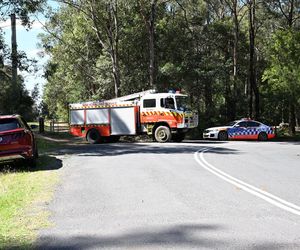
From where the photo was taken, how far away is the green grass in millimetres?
6348

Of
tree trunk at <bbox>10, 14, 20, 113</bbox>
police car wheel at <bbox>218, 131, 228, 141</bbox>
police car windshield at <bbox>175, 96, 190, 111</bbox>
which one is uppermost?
tree trunk at <bbox>10, 14, 20, 113</bbox>

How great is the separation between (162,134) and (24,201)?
59.0ft

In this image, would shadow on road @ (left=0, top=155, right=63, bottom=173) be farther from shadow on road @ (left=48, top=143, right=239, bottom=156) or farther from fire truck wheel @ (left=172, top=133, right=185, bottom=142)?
fire truck wheel @ (left=172, top=133, right=185, bottom=142)

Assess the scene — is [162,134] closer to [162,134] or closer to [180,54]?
[162,134]

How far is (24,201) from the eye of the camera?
29.6 ft

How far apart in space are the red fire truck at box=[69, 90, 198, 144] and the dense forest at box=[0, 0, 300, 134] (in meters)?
5.19

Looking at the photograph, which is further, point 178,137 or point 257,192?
point 178,137

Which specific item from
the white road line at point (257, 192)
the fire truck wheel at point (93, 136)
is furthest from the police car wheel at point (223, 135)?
the white road line at point (257, 192)

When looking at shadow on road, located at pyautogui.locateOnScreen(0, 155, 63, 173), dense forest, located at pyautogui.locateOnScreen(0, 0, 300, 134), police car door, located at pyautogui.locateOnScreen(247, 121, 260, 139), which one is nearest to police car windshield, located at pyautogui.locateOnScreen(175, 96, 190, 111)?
police car door, located at pyautogui.locateOnScreen(247, 121, 260, 139)

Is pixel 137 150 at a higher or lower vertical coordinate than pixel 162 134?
lower

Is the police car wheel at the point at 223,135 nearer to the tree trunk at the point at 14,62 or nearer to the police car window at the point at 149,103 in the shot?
the police car window at the point at 149,103

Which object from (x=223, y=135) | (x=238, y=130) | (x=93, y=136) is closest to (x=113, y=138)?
(x=93, y=136)

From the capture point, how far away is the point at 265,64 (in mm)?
50250

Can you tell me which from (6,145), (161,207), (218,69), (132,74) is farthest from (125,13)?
(161,207)
